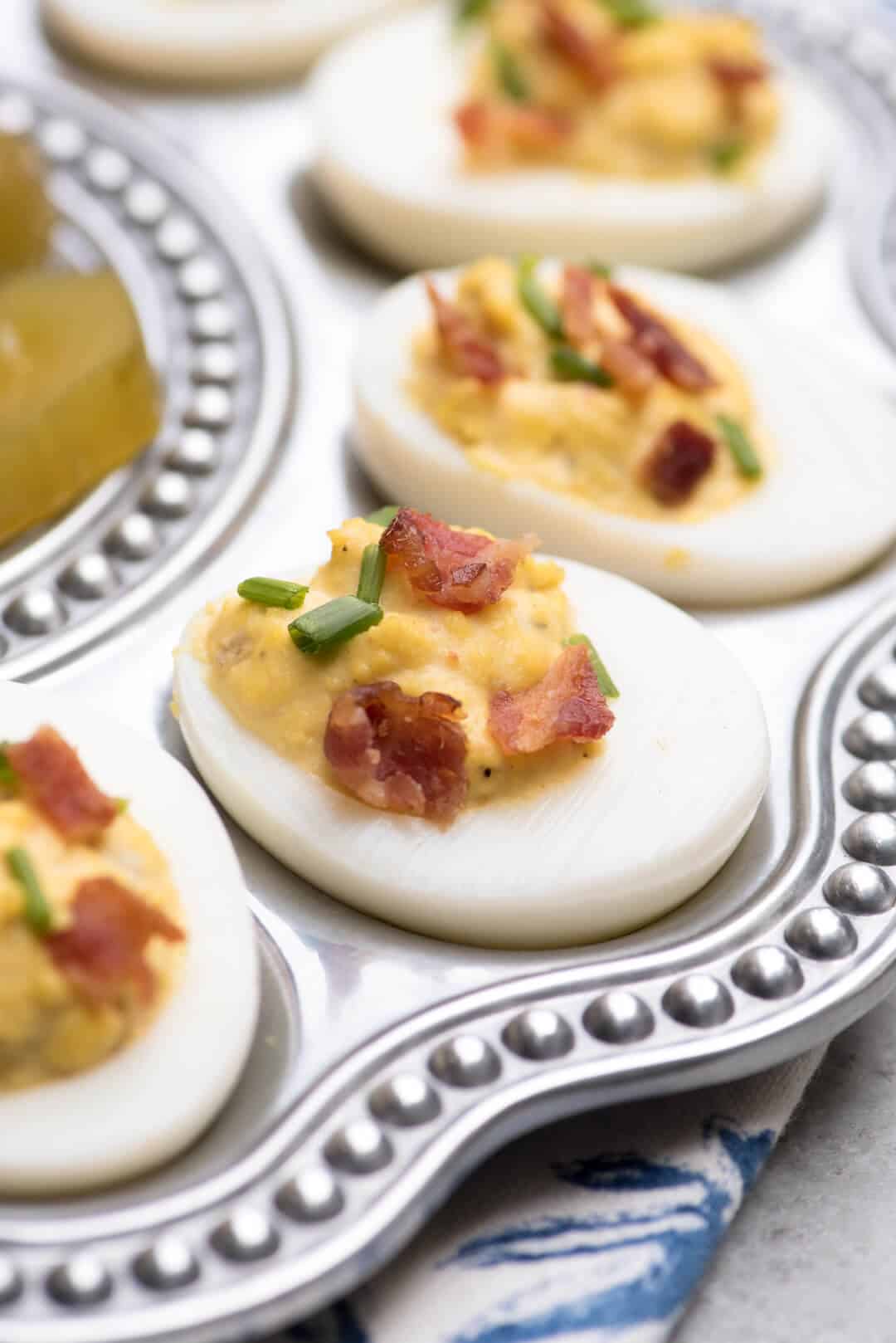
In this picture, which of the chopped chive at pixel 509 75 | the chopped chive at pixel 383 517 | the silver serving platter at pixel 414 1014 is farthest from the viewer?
the chopped chive at pixel 509 75

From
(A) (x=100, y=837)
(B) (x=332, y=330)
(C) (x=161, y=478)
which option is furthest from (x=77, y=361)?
(A) (x=100, y=837)

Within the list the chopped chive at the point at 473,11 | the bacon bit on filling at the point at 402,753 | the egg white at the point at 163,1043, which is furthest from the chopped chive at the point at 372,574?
the chopped chive at the point at 473,11

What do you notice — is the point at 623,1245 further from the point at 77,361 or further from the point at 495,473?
the point at 77,361

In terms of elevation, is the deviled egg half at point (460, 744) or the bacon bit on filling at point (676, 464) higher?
the bacon bit on filling at point (676, 464)

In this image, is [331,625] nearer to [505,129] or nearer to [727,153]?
[505,129]

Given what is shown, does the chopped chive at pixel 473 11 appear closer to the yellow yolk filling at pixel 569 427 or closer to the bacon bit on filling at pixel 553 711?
the yellow yolk filling at pixel 569 427
